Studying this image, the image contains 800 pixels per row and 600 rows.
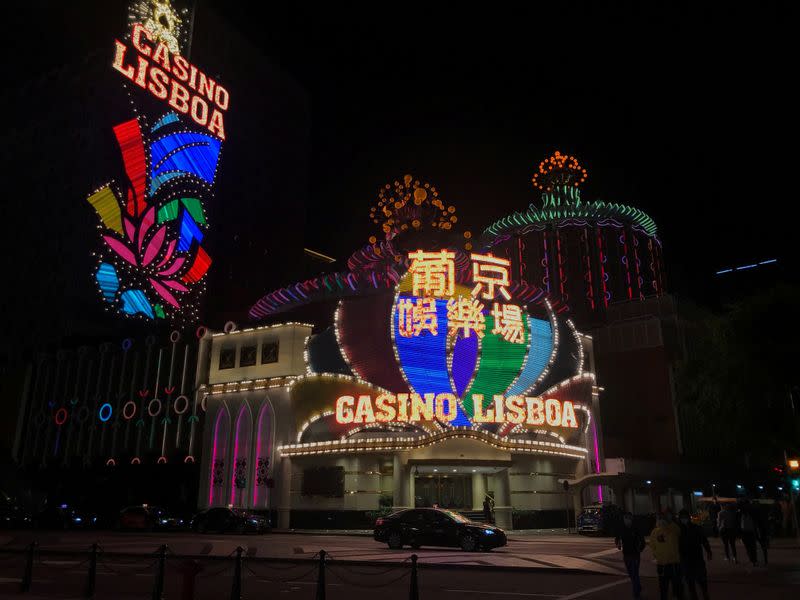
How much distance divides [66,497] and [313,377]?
2251 cm

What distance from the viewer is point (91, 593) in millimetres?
13320

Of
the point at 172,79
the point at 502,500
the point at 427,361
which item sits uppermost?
the point at 172,79

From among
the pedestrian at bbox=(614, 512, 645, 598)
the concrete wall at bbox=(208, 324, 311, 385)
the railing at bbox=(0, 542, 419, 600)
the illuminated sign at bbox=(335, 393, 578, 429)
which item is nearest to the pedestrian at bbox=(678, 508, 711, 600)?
the pedestrian at bbox=(614, 512, 645, 598)

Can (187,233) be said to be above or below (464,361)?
above

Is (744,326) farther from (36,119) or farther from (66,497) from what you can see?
(36,119)

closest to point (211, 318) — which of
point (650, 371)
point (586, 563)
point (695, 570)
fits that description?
point (650, 371)

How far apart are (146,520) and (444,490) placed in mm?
16522

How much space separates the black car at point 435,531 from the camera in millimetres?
23766

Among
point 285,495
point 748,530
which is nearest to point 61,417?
point 285,495

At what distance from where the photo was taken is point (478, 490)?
4078 cm

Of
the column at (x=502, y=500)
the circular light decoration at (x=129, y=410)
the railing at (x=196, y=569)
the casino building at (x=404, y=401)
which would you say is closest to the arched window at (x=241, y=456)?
the casino building at (x=404, y=401)

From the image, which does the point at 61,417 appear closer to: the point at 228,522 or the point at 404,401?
the point at 228,522

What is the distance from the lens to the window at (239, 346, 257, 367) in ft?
141

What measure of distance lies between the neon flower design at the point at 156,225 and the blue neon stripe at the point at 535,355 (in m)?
36.1
